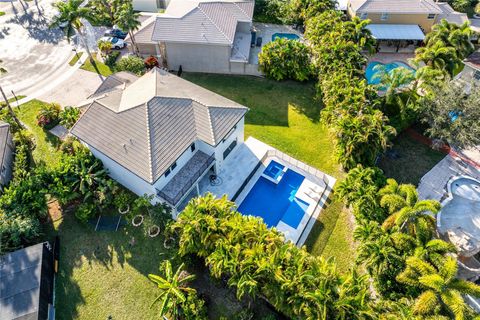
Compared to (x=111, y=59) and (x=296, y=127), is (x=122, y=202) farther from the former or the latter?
(x=111, y=59)

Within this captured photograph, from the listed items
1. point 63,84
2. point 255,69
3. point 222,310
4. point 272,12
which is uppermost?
point 272,12

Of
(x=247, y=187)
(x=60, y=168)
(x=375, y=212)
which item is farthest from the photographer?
(x=247, y=187)

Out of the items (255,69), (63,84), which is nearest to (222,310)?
(255,69)

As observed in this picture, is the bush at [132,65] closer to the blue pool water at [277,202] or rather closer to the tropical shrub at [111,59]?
the tropical shrub at [111,59]

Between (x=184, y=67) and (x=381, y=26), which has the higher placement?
(x=381, y=26)

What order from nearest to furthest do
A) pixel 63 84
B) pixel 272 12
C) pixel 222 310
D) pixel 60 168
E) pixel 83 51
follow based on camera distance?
pixel 222 310
pixel 60 168
pixel 63 84
pixel 83 51
pixel 272 12

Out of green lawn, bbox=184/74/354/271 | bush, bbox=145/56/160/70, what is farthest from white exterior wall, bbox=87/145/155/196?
bush, bbox=145/56/160/70

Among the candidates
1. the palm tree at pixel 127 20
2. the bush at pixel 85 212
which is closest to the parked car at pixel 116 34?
the palm tree at pixel 127 20

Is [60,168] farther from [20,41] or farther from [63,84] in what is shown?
[20,41]
